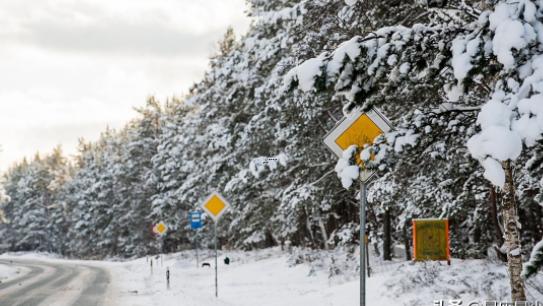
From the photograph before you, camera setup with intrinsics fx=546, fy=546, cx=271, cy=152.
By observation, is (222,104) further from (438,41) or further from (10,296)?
(438,41)

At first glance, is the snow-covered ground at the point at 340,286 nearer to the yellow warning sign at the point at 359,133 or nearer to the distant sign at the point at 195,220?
the distant sign at the point at 195,220

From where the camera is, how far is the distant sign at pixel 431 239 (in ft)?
36.6

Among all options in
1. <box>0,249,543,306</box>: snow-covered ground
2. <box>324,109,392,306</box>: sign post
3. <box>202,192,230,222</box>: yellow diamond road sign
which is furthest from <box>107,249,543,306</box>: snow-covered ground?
<box>324,109,392,306</box>: sign post

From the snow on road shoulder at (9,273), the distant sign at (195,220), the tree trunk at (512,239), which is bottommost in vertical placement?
the snow on road shoulder at (9,273)

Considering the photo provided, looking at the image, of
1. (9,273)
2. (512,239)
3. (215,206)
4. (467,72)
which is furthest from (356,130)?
(9,273)

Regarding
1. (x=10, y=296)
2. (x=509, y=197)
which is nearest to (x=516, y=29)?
(x=509, y=197)

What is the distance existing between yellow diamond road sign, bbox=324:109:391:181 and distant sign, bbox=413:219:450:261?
5.63 meters

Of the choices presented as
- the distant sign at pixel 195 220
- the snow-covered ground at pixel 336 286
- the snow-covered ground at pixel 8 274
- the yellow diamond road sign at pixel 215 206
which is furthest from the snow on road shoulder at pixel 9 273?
the yellow diamond road sign at pixel 215 206

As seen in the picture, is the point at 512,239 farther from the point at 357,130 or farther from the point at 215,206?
the point at 215,206

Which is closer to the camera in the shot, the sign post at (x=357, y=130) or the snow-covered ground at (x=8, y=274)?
the sign post at (x=357, y=130)

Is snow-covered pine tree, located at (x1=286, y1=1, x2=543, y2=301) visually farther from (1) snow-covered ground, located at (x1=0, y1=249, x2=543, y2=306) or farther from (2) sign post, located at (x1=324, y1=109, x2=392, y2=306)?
(1) snow-covered ground, located at (x1=0, y1=249, x2=543, y2=306)

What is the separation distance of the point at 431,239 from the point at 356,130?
601 centimetres

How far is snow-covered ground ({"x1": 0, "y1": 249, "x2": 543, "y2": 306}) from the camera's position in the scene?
9.50m

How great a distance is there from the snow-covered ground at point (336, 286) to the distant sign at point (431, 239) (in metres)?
0.24
